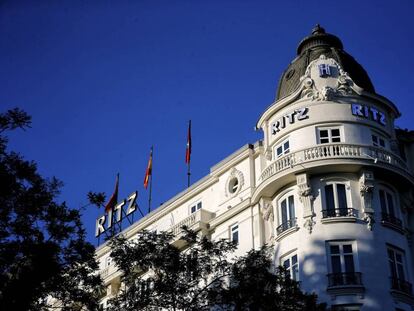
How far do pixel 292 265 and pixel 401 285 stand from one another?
6.22 metres

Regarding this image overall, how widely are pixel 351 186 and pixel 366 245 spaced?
3.95 m

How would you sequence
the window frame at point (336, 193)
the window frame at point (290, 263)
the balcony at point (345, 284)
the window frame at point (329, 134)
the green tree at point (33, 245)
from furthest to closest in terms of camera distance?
the window frame at point (329, 134)
the window frame at point (336, 193)
the window frame at point (290, 263)
the balcony at point (345, 284)
the green tree at point (33, 245)

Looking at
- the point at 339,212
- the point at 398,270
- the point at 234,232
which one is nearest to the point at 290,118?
the point at 339,212

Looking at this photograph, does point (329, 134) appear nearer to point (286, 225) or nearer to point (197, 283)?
point (286, 225)

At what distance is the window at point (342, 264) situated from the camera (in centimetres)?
4275

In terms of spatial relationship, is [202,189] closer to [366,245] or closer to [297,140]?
[297,140]

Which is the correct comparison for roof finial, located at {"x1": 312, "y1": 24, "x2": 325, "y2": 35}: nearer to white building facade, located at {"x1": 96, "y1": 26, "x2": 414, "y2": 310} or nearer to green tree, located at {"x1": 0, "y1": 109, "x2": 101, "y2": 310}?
white building facade, located at {"x1": 96, "y1": 26, "x2": 414, "y2": 310}

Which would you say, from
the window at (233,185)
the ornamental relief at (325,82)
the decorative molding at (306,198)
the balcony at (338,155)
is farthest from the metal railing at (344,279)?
the window at (233,185)

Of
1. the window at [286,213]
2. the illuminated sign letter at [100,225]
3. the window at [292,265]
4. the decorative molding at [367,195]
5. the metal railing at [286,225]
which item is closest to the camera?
the window at [292,265]

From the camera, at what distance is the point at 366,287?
42469 mm

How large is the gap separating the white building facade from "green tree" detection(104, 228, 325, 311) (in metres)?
7.58

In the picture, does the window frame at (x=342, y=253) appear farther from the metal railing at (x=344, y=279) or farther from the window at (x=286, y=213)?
the window at (x=286, y=213)

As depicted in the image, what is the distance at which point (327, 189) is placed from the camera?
46281 mm

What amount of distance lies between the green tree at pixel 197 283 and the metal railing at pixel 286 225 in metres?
8.79
